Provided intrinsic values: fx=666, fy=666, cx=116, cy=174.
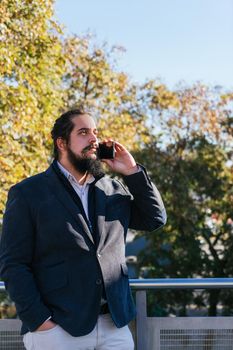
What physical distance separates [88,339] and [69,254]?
0.41m

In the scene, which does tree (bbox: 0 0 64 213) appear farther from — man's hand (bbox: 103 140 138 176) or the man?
the man

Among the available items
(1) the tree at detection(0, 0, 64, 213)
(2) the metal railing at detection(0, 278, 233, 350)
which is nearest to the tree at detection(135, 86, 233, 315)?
(1) the tree at detection(0, 0, 64, 213)

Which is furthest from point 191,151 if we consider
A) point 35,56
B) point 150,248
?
point 35,56

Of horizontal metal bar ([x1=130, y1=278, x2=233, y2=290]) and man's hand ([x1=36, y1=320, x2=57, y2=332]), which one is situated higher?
horizontal metal bar ([x1=130, y1=278, x2=233, y2=290])

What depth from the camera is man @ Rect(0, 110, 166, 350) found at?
10.0ft

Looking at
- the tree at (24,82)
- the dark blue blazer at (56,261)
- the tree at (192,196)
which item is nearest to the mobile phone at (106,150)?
the dark blue blazer at (56,261)

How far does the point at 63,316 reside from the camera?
10.1 ft

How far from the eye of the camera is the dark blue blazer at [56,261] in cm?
305

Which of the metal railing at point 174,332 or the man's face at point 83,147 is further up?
the man's face at point 83,147

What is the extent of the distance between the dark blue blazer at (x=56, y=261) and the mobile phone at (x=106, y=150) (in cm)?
29

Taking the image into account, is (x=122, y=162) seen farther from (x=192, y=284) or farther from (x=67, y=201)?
(x=192, y=284)

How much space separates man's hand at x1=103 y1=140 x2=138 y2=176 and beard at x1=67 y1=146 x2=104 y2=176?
0.16 meters

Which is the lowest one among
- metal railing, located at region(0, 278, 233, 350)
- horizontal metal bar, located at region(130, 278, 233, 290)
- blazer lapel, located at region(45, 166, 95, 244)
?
metal railing, located at region(0, 278, 233, 350)

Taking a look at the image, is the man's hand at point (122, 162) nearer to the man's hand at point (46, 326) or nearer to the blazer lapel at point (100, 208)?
the blazer lapel at point (100, 208)
